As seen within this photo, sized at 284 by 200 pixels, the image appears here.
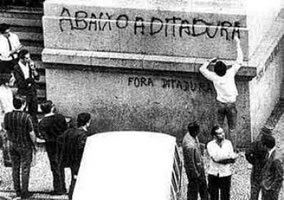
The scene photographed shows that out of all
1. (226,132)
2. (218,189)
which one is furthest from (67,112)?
(218,189)

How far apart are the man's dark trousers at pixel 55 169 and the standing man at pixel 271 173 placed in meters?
3.56

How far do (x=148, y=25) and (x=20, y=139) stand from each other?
3.84 metres

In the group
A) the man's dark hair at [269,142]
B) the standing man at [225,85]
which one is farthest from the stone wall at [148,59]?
the man's dark hair at [269,142]

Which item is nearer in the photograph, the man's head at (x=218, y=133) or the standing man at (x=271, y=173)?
the standing man at (x=271, y=173)

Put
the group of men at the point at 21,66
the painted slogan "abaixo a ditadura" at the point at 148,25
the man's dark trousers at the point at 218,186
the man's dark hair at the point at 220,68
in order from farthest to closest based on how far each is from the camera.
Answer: the group of men at the point at 21,66 < the painted slogan "abaixo a ditadura" at the point at 148,25 < the man's dark hair at the point at 220,68 < the man's dark trousers at the point at 218,186

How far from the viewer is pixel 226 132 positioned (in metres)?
21.7

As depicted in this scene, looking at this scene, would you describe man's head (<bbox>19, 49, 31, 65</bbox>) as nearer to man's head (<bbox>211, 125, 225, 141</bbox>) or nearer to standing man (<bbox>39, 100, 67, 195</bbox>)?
standing man (<bbox>39, 100, 67, 195</bbox>)

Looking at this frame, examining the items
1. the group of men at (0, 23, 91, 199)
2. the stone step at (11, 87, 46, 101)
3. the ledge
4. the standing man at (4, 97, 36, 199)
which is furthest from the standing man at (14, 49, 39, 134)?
the standing man at (4, 97, 36, 199)

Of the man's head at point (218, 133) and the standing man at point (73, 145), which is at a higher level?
the man's head at point (218, 133)

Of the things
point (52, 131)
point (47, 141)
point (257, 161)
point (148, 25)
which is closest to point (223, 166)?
point (257, 161)

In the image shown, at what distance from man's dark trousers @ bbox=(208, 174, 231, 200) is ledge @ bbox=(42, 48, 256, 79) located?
10.7 ft

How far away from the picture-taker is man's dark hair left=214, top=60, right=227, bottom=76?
2050 cm

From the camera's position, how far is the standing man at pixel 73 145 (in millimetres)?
18750

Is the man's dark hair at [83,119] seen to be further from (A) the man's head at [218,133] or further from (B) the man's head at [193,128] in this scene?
(A) the man's head at [218,133]
